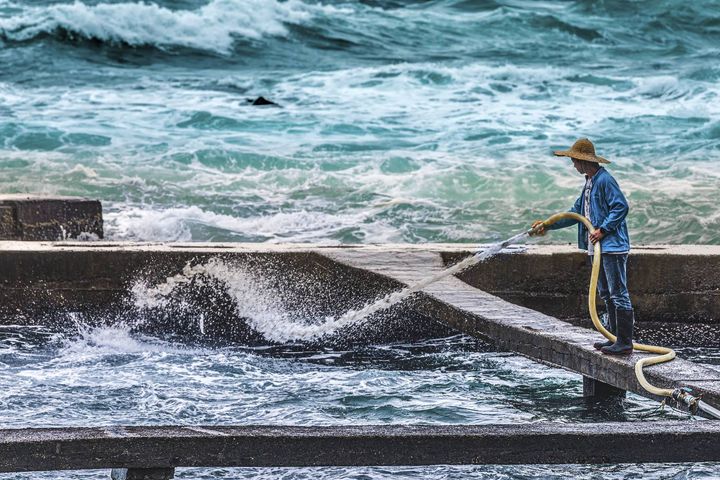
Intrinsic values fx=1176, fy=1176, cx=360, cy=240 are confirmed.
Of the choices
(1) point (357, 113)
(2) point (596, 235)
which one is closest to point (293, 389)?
(2) point (596, 235)

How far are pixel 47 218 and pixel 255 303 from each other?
3024 millimetres

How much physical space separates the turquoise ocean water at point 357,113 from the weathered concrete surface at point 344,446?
846 centimetres

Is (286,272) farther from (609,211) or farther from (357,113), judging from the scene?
(357,113)

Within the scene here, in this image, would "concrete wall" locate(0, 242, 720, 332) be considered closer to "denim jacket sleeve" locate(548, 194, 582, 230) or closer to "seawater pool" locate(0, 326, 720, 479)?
"seawater pool" locate(0, 326, 720, 479)

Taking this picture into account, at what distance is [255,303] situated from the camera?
7.94 metres

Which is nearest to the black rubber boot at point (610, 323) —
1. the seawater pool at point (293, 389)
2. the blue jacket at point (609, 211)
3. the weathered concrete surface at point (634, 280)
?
the blue jacket at point (609, 211)

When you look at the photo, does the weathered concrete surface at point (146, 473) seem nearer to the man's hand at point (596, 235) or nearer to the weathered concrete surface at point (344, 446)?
the weathered concrete surface at point (344, 446)

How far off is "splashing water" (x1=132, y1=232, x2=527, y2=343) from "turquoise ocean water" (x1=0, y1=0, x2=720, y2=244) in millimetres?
4668

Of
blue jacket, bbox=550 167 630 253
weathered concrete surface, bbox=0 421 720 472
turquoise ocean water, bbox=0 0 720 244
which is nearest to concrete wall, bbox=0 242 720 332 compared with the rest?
blue jacket, bbox=550 167 630 253

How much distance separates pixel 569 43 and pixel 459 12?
174 inches

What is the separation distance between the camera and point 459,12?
35.2 m

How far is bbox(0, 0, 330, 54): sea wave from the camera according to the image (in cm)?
3103

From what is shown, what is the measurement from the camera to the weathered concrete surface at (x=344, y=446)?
4105mm

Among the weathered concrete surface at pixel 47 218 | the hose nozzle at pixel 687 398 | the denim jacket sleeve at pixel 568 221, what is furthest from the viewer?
the weathered concrete surface at pixel 47 218
